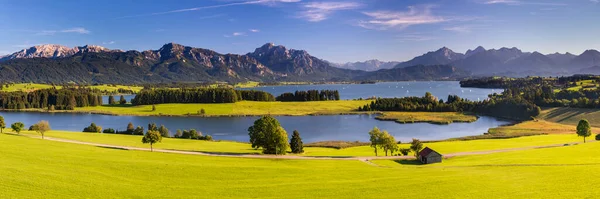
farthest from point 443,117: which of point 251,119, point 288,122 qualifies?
point 251,119

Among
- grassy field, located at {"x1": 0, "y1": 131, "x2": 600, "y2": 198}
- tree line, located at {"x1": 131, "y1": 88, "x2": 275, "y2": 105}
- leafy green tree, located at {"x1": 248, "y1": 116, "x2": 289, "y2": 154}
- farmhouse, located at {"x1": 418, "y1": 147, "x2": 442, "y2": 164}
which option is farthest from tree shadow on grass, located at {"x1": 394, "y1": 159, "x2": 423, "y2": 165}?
tree line, located at {"x1": 131, "y1": 88, "x2": 275, "y2": 105}

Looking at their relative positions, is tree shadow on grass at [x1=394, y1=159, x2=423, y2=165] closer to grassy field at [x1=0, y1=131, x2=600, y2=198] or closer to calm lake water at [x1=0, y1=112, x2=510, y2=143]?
grassy field at [x1=0, y1=131, x2=600, y2=198]

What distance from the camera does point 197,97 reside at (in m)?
185

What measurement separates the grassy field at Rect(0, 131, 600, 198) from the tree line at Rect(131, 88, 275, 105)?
459 feet

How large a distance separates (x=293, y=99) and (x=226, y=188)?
536 ft

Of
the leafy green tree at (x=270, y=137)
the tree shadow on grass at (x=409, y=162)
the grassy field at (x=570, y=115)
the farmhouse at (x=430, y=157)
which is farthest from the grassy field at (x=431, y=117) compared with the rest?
the farmhouse at (x=430, y=157)

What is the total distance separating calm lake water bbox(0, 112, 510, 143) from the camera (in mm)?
95863

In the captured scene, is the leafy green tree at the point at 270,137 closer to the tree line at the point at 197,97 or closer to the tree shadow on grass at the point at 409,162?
the tree shadow on grass at the point at 409,162

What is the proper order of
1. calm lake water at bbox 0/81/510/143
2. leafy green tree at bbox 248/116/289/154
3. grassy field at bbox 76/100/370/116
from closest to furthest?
leafy green tree at bbox 248/116/289/154, calm lake water at bbox 0/81/510/143, grassy field at bbox 76/100/370/116

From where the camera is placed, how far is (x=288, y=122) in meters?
124

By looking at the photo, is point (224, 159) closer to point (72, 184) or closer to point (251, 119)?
point (72, 184)

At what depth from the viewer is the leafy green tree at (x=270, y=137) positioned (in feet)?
177

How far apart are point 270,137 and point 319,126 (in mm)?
61809

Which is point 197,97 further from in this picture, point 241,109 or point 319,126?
point 319,126
